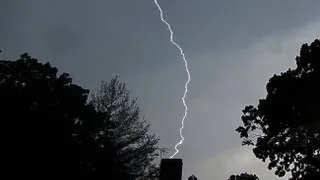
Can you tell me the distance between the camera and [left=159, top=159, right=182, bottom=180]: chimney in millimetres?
14898

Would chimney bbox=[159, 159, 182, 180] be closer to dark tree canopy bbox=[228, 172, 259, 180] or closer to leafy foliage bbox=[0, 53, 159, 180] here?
leafy foliage bbox=[0, 53, 159, 180]

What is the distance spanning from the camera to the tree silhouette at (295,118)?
34.9 metres

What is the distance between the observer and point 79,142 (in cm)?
3322

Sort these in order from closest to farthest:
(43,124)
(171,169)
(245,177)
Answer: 1. (171,169)
2. (43,124)
3. (245,177)

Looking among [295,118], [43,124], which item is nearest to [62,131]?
[43,124]

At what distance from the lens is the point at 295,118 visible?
117ft

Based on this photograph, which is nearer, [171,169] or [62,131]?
[171,169]

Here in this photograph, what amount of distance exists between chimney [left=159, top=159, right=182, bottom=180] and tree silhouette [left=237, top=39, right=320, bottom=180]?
67.3 feet

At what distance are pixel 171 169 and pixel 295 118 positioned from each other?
22228 millimetres

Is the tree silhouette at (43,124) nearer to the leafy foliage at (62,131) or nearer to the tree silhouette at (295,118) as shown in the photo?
the leafy foliage at (62,131)

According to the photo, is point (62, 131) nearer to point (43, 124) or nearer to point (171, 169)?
point (43, 124)

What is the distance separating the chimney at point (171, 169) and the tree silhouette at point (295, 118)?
67.3 feet

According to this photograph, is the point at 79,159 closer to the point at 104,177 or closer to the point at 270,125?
the point at 104,177

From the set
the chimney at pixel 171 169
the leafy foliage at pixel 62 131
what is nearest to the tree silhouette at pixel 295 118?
the leafy foliage at pixel 62 131
